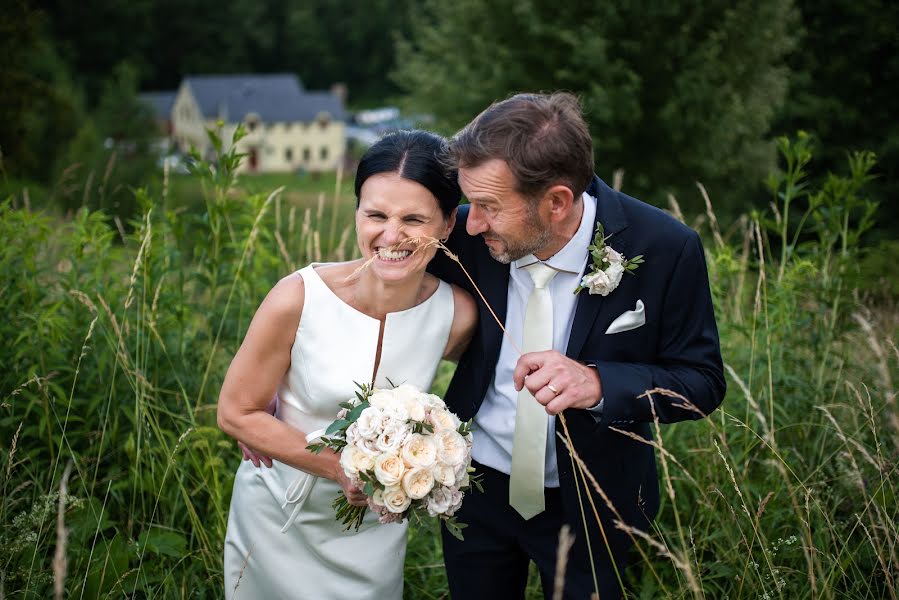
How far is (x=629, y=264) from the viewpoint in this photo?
2.66 meters

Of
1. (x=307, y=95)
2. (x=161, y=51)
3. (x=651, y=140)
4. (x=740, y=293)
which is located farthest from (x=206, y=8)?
(x=740, y=293)

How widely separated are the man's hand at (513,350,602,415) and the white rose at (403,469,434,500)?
40cm


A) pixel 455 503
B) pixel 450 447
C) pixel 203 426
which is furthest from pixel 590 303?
pixel 203 426

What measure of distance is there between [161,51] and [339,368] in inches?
2865

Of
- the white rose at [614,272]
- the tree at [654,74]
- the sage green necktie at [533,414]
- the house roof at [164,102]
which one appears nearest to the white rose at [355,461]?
the sage green necktie at [533,414]

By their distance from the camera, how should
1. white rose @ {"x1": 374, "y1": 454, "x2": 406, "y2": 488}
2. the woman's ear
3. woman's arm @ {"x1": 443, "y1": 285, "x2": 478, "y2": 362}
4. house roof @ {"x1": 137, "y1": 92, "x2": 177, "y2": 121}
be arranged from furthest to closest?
house roof @ {"x1": 137, "y1": 92, "x2": 177, "y2": 121} < woman's arm @ {"x1": 443, "y1": 285, "x2": 478, "y2": 362} < the woman's ear < white rose @ {"x1": 374, "y1": 454, "x2": 406, "y2": 488}

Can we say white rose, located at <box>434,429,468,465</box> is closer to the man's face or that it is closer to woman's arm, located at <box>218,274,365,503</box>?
woman's arm, located at <box>218,274,365,503</box>

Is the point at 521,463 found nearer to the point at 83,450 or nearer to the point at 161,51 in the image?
the point at 83,450

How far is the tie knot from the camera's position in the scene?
2.77 metres

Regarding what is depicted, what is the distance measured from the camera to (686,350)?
275 cm

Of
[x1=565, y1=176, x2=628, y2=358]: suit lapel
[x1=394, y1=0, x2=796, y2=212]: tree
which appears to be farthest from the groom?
[x1=394, y1=0, x2=796, y2=212]: tree

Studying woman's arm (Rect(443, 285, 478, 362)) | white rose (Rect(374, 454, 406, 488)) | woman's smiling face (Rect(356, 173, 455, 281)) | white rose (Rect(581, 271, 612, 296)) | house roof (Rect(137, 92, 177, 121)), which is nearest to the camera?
white rose (Rect(374, 454, 406, 488))

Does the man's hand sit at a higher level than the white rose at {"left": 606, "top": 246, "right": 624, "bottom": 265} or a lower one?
lower

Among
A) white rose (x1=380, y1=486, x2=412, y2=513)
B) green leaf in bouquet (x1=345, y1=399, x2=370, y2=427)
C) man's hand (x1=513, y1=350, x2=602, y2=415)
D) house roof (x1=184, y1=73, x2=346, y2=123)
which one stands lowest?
house roof (x1=184, y1=73, x2=346, y2=123)
